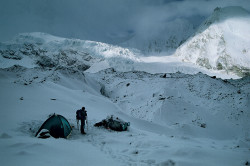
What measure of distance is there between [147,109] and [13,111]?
1505 centimetres

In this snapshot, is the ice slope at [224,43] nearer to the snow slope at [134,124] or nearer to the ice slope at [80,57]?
the ice slope at [80,57]

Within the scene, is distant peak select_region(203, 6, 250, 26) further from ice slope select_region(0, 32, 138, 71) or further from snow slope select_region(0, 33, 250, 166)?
snow slope select_region(0, 33, 250, 166)

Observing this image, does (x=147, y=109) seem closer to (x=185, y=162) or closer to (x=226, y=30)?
(x=185, y=162)

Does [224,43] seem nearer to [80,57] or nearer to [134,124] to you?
[80,57]

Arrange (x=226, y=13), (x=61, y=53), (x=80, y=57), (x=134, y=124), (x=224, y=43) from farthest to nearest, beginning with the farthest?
(x=80, y=57), (x=61, y=53), (x=226, y=13), (x=224, y=43), (x=134, y=124)

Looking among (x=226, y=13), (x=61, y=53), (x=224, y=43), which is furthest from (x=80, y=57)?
(x=226, y=13)

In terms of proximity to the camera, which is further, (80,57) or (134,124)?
(80,57)

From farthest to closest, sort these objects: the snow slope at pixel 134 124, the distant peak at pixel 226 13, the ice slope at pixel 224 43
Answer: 1. the distant peak at pixel 226 13
2. the ice slope at pixel 224 43
3. the snow slope at pixel 134 124

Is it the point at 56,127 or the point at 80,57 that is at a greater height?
the point at 80,57

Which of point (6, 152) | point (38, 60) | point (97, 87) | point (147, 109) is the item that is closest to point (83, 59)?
point (38, 60)

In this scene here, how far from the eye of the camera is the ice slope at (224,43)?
100 m

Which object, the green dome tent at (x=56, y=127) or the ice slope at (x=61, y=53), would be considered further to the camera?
the ice slope at (x=61, y=53)

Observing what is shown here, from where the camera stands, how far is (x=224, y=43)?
352ft

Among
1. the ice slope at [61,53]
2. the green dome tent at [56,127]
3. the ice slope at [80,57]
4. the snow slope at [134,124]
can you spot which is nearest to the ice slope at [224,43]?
the ice slope at [80,57]
